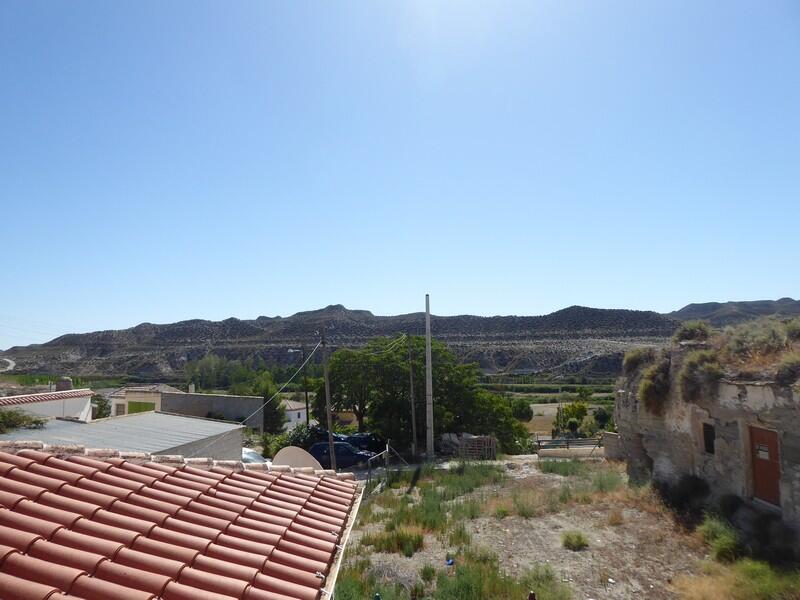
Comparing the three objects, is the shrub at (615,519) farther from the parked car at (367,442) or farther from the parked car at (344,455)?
the parked car at (367,442)

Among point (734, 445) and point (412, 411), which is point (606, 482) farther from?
point (412, 411)

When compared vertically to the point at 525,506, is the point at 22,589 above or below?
above

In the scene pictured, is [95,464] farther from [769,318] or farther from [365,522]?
[769,318]

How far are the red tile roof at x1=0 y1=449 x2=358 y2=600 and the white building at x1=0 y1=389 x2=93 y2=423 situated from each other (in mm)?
10783

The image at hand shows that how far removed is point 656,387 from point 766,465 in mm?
4607

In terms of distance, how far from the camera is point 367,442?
2861 centimetres

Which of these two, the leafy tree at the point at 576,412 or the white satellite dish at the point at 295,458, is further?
the leafy tree at the point at 576,412

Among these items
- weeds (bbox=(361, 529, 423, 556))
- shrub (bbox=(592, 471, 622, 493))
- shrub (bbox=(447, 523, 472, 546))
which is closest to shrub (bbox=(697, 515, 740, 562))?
shrub (bbox=(592, 471, 622, 493))

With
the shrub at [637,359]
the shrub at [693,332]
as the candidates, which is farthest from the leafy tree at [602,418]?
the shrub at [693,332]

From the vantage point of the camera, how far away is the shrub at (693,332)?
55.0ft

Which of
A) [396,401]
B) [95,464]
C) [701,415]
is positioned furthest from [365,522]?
[396,401]

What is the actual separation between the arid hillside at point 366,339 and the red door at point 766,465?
65297mm

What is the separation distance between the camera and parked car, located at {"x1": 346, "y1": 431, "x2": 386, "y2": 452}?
92.7 feet


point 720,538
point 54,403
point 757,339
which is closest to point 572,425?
point 757,339
